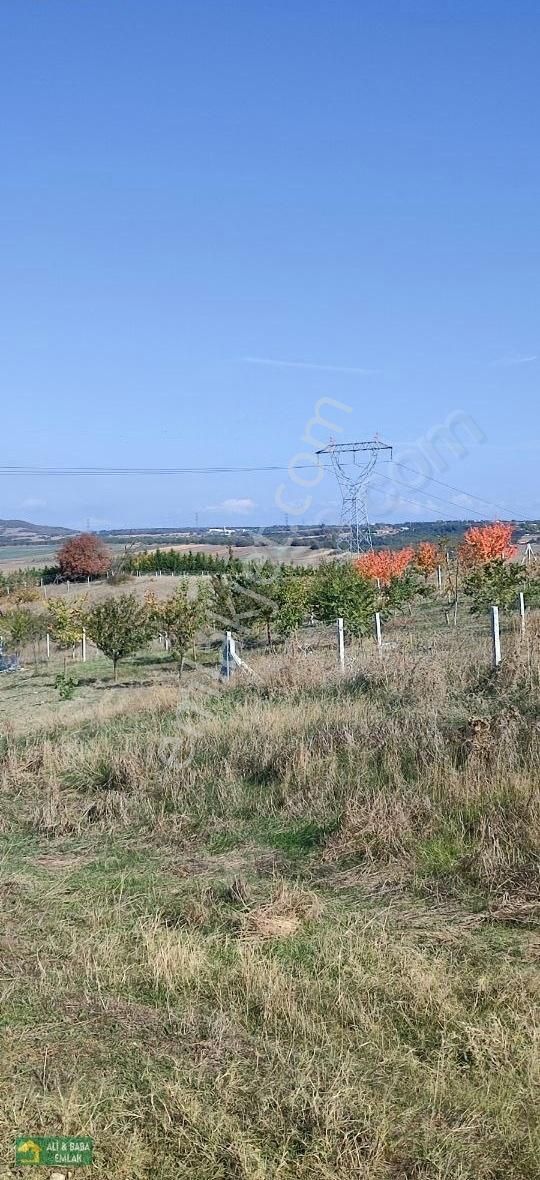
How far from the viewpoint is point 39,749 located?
32.8 ft

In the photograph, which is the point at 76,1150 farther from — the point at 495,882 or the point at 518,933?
the point at 495,882

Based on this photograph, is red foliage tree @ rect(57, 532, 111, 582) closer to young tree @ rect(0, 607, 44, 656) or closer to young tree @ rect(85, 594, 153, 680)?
young tree @ rect(0, 607, 44, 656)

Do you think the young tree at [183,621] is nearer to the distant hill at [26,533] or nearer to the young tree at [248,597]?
the young tree at [248,597]

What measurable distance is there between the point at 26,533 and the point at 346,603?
107 meters

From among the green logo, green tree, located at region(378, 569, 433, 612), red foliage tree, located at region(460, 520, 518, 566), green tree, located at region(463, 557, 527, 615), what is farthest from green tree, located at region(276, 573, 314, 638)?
the green logo

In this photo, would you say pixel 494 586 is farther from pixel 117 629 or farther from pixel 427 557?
pixel 427 557

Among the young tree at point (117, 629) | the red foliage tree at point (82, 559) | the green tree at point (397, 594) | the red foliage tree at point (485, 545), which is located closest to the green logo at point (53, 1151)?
the young tree at point (117, 629)

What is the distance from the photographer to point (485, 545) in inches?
1453

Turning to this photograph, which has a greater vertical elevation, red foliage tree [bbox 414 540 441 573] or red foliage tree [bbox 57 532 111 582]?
red foliage tree [bbox 57 532 111 582]

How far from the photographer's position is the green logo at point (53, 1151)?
337cm

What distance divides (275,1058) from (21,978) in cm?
166

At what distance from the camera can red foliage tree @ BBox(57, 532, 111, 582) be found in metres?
63.6

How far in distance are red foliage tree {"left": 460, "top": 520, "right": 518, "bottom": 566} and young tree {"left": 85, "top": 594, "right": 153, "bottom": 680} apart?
15758 millimetres

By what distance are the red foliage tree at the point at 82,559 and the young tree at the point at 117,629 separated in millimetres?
39647
